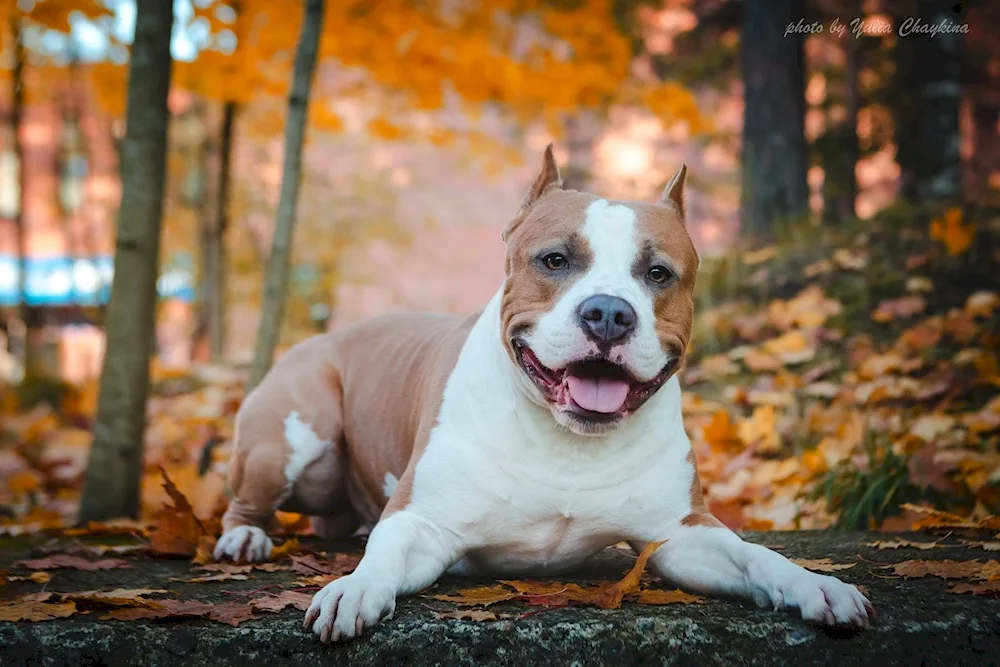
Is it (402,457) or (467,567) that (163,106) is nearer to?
(402,457)

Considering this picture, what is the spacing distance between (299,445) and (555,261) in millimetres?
1325

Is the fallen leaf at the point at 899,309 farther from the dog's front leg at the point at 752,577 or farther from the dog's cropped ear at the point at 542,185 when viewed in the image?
the dog's front leg at the point at 752,577

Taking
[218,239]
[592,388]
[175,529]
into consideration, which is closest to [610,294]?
[592,388]

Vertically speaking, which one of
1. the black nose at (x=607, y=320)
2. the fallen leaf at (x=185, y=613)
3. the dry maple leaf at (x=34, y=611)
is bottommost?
the dry maple leaf at (x=34, y=611)

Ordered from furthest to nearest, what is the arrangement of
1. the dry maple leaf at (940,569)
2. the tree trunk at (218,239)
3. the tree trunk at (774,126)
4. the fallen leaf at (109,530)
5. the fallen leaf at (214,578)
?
the tree trunk at (218,239), the tree trunk at (774,126), the fallen leaf at (109,530), the fallen leaf at (214,578), the dry maple leaf at (940,569)

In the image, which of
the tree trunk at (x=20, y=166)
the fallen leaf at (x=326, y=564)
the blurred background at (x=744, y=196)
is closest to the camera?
the fallen leaf at (x=326, y=564)

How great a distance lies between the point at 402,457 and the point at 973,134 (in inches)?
470

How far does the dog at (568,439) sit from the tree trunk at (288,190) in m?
2.17

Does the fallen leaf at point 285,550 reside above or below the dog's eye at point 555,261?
below

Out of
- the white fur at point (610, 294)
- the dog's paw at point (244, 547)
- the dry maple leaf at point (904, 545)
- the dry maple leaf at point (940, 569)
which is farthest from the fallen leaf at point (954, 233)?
the dog's paw at point (244, 547)

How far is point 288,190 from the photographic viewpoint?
16.5ft

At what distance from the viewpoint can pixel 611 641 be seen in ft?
7.11

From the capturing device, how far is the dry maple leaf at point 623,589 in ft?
7.71

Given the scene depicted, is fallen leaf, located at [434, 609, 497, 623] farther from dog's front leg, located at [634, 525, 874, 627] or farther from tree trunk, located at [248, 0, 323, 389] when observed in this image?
tree trunk, located at [248, 0, 323, 389]
